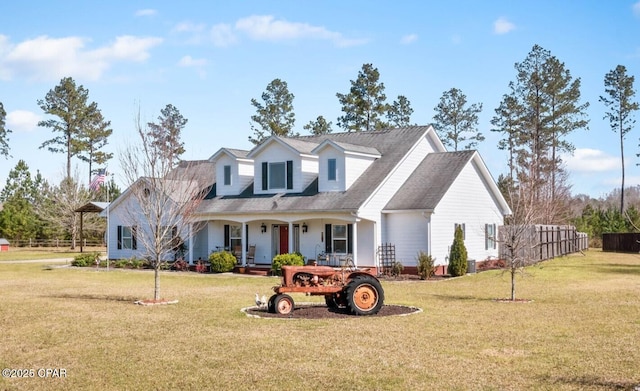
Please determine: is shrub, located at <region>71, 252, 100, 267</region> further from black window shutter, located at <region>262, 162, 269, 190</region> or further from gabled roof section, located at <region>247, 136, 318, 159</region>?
gabled roof section, located at <region>247, 136, 318, 159</region>

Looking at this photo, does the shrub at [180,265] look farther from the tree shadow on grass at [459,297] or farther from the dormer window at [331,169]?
the tree shadow on grass at [459,297]

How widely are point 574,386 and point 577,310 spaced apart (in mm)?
8602

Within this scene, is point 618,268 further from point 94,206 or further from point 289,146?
point 94,206

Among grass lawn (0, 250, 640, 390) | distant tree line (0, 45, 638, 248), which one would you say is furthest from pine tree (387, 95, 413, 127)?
grass lawn (0, 250, 640, 390)

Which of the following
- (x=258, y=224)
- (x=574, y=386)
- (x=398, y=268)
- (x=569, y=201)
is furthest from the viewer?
(x=569, y=201)

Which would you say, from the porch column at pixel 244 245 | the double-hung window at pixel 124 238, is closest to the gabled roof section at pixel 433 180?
the porch column at pixel 244 245

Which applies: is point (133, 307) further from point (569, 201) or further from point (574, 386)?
point (569, 201)

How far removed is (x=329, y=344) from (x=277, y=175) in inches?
894

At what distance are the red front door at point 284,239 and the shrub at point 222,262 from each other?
100 inches

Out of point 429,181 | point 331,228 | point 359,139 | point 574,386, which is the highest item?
point 359,139

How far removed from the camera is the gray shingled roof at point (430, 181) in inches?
1220

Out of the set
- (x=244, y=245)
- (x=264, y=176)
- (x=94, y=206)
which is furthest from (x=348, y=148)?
(x=94, y=206)

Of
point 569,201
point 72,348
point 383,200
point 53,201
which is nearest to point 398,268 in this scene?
point 383,200

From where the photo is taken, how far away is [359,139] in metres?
37.4
